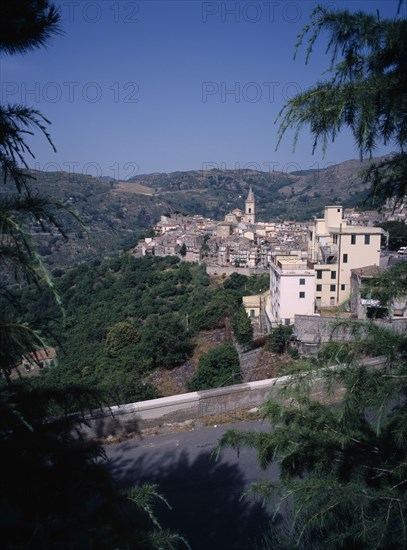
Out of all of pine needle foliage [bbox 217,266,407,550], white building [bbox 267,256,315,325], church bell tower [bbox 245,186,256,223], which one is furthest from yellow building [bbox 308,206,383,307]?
church bell tower [bbox 245,186,256,223]

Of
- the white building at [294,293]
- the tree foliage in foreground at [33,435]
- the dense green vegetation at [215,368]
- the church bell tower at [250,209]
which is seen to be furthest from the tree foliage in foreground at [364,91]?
the church bell tower at [250,209]

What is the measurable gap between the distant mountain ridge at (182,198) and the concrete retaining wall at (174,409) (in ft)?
228

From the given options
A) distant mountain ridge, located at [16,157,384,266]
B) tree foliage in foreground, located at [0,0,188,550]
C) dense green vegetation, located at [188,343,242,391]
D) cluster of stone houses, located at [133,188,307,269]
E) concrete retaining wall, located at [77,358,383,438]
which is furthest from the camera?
distant mountain ridge, located at [16,157,384,266]

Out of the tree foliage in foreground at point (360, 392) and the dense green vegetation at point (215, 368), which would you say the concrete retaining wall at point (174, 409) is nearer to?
the tree foliage in foreground at point (360, 392)

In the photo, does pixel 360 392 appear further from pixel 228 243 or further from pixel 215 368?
pixel 228 243

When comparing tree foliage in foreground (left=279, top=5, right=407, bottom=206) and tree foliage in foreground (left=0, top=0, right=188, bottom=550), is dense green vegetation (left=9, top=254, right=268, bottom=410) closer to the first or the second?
tree foliage in foreground (left=0, top=0, right=188, bottom=550)

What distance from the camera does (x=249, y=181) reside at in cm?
17588

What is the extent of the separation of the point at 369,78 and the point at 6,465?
245 centimetres

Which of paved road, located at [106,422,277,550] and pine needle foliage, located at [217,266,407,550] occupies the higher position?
pine needle foliage, located at [217,266,407,550]

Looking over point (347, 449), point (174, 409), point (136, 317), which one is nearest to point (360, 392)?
point (347, 449)

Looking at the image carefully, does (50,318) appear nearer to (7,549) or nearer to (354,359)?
(7,549)

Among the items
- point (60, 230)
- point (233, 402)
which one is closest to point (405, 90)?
point (60, 230)

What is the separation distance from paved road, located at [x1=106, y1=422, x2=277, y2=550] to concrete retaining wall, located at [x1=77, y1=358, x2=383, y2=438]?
0.17 m

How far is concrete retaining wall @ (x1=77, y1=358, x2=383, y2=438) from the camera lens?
453 cm
